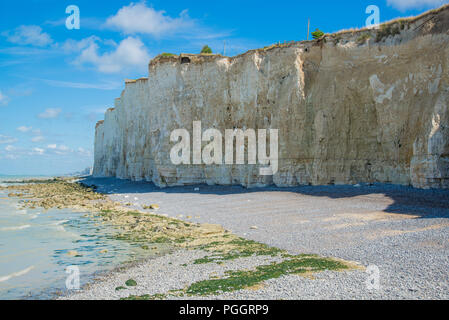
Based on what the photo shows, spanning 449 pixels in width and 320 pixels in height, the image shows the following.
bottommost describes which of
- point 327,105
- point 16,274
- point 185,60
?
point 16,274

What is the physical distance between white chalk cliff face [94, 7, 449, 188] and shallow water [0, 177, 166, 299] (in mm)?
12015

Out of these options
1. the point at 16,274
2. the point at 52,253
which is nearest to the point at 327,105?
the point at 52,253

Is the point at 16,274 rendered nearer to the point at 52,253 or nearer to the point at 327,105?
the point at 52,253

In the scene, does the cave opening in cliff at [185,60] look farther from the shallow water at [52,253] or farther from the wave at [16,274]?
the wave at [16,274]

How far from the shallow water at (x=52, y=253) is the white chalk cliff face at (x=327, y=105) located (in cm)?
1202

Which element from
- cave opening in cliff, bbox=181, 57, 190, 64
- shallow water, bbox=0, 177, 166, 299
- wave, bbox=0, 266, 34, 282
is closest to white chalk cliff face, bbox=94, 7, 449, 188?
cave opening in cliff, bbox=181, 57, 190, 64

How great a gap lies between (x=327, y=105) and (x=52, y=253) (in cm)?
1672

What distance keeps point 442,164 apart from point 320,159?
7.21m

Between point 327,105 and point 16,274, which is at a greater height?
point 327,105

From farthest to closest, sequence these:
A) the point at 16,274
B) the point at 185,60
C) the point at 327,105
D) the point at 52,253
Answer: the point at 185,60, the point at 327,105, the point at 52,253, the point at 16,274

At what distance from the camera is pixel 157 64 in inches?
1252

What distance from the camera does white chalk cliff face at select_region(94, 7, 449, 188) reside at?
16.9 m

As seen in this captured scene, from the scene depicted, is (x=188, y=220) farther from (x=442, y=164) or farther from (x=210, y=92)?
(x=210, y=92)

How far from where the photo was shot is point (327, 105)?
849 inches
